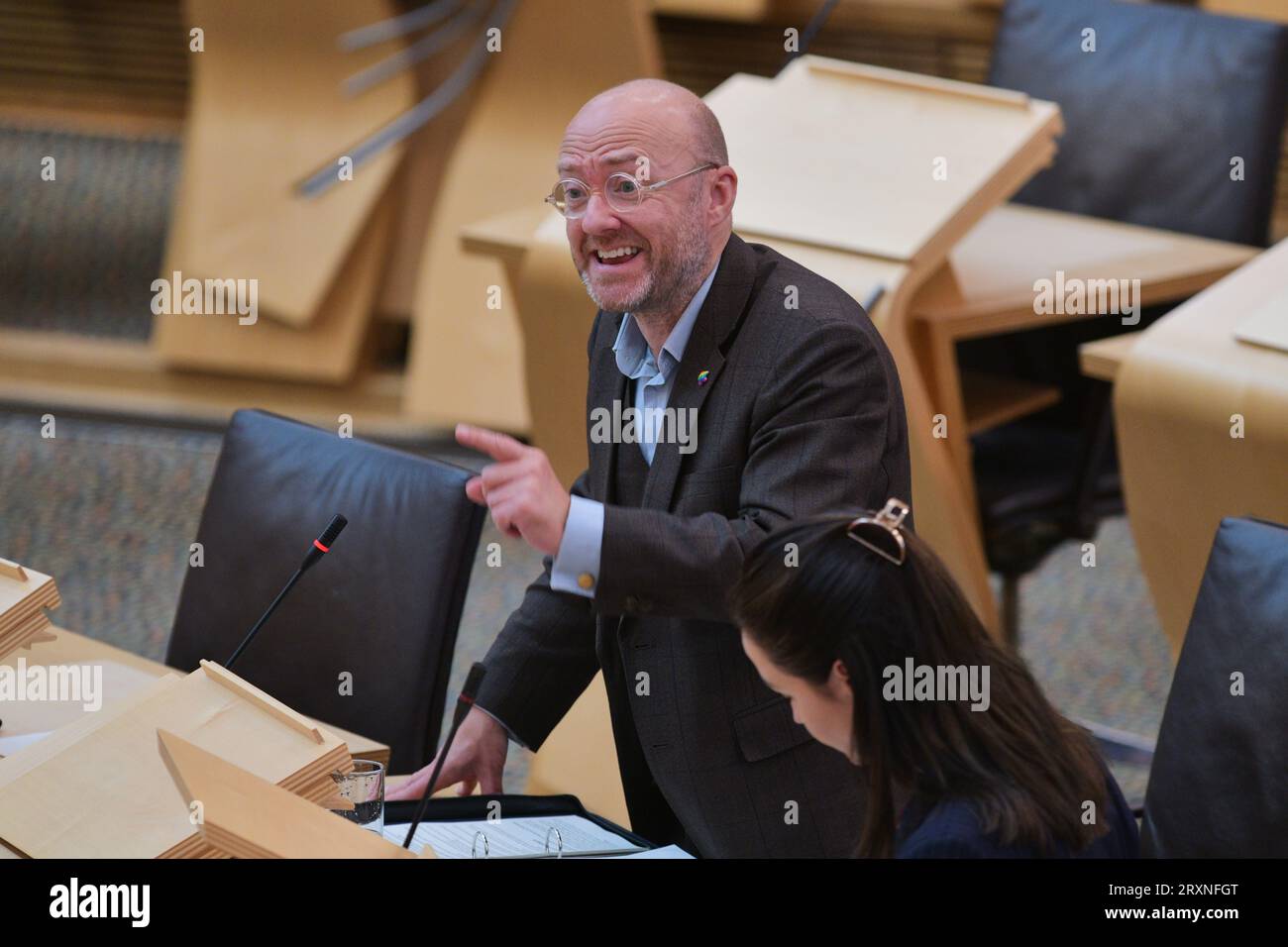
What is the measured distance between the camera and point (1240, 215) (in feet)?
12.5

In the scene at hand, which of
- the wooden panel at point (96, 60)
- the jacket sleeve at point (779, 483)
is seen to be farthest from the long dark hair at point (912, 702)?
the wooden panel at point (96, 60)

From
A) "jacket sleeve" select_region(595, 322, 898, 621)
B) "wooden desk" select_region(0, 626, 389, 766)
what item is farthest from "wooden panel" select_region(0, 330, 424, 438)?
"jacket sleeve" select_region(595, 322, 898, 621)

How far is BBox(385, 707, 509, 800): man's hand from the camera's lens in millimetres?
2150

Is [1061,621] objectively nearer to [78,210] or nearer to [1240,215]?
[1240,215]

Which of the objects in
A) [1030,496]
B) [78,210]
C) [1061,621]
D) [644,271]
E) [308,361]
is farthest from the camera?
[78,210]

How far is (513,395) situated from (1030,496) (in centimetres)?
179

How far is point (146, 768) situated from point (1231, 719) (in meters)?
1.16

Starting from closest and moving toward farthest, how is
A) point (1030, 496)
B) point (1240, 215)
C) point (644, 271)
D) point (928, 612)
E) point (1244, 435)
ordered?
point (928, 612), point (644, 271), point (1244, 435), point (1030, 496), point (1240, 215)

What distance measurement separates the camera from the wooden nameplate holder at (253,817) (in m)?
1.34

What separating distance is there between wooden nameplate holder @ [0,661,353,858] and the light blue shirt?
0.29 meters

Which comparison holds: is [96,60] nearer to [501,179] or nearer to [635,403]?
[501,179]

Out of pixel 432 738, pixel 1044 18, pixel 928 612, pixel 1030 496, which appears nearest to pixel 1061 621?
pixel 1030 496

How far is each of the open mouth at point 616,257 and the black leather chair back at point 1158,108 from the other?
7.32ft

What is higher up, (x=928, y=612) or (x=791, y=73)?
(x=791, y=73)
